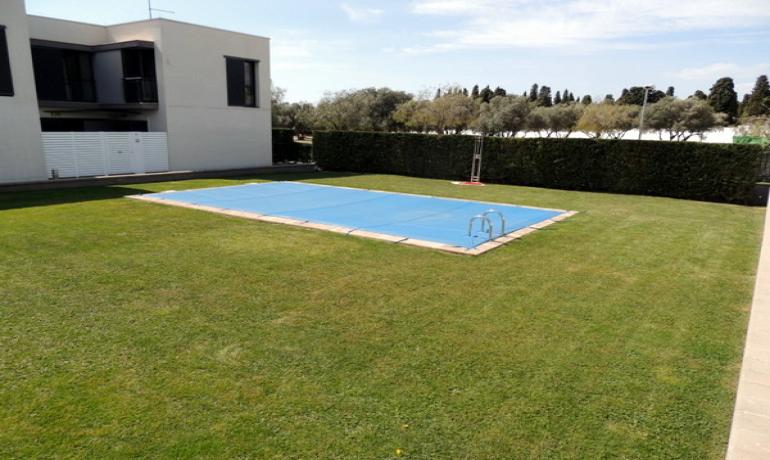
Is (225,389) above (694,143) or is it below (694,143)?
below

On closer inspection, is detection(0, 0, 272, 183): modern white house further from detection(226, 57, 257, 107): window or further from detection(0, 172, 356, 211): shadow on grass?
detection(0, 172, 356, 211): shadow on grass

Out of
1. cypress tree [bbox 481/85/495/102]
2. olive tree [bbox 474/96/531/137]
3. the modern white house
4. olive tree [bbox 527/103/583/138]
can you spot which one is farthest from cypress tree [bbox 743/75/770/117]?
the modern white house

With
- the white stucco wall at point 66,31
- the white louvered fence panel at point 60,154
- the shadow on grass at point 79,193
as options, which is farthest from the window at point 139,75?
the shadow on grass at point 79,193

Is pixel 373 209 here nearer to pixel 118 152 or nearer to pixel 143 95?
pixel 118 152

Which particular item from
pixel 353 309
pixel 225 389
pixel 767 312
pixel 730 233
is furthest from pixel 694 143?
pixel 225 389

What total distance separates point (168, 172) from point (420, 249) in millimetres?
13817

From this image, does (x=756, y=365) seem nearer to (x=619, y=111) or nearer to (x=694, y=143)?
(x=694, y=143)

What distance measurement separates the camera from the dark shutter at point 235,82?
21031 mm

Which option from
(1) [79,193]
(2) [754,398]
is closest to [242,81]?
(1) [79,193]

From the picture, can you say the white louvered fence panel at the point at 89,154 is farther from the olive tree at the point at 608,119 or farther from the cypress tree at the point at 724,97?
the cypress tree at the point at 724,97

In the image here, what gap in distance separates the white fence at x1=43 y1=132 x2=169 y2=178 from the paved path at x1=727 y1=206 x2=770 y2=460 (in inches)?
712

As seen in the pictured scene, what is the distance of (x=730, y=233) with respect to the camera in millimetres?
10219

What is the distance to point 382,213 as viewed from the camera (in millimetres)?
11602

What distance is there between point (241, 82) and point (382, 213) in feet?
44.4
